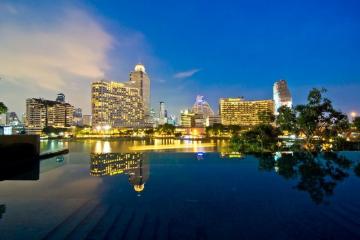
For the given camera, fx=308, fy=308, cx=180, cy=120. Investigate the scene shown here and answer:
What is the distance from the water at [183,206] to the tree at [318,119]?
12.4 meters

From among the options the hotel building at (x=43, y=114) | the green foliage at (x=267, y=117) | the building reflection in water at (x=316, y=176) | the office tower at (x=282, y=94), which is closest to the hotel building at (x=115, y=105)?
the hotel building at (x=43, y=114)

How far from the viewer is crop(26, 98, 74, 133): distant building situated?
170 meters

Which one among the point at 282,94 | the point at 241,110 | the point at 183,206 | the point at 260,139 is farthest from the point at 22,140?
the point at 282,94

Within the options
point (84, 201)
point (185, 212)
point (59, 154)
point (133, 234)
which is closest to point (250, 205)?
point (185, 212)

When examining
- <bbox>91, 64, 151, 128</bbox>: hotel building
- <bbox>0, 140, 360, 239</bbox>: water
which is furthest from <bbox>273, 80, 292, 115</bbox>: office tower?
<bbox>0, 140, 360, 239</bbox>: water

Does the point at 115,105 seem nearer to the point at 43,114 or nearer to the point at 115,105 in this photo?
the point at 115,105

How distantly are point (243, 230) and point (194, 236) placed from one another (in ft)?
3.86

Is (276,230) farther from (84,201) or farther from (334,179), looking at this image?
(334,179)

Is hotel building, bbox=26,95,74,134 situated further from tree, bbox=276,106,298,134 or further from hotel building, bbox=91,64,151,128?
tree, bbox=276,106,298,134

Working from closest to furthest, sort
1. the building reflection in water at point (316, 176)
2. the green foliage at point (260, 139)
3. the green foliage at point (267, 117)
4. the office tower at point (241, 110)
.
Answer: the building reflection in water at point (316, 176) < the green foliage at point (260, 139) < the green foliage at point (267, 117) < the office tower at point (241, 110)

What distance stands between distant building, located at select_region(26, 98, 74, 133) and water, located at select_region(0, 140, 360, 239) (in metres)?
169

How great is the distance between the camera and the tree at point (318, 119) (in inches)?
1035

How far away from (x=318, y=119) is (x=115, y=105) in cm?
15407

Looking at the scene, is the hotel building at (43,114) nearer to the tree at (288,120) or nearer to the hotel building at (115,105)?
the hotel building at (115,105)
